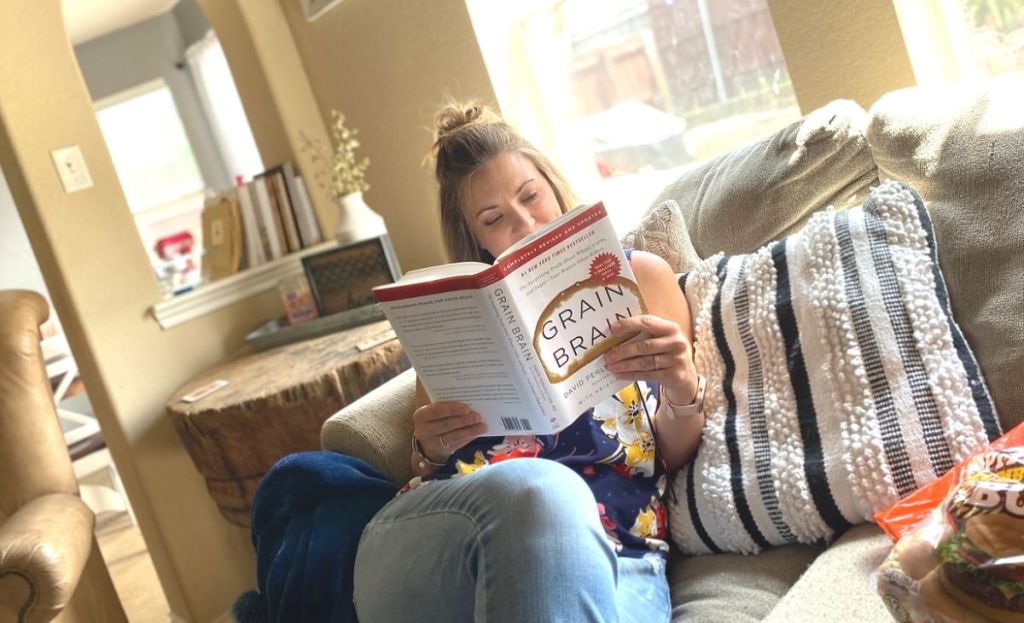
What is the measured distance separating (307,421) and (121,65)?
Result: 4.27m

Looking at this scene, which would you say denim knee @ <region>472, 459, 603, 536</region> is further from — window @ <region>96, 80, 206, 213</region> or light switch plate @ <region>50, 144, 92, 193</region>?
window @ <region>96, 80, 206, 213</region>

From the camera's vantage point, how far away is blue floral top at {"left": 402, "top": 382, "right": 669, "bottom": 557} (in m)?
1.31

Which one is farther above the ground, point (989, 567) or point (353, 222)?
point (353, 222)

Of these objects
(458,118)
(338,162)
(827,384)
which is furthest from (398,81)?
(827,384)

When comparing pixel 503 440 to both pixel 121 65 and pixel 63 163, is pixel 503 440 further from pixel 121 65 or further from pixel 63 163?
pixel 121 65

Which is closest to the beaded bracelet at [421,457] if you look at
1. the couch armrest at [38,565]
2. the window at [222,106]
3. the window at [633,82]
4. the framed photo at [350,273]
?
the couch armrest at [38,565]

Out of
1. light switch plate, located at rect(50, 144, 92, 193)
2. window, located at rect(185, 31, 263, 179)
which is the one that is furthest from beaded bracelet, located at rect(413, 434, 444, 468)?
window, located at rect(185, 31, 263, 179)

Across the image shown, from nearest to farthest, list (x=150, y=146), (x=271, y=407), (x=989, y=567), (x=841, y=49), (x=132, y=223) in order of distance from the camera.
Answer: (x=989, y=567) < (x=841, y=49) < (x=271, y=407) < (x=132, y=223) < (x=150, y=146)

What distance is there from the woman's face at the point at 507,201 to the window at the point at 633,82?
0.90 m

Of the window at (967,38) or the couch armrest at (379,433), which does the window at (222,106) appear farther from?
the window at (967,38)

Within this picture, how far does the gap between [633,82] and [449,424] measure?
139cm

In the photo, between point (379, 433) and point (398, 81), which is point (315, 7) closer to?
point (398, 81)

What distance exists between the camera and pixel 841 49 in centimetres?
168

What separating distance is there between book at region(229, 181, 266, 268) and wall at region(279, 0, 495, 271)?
33 centimetres
